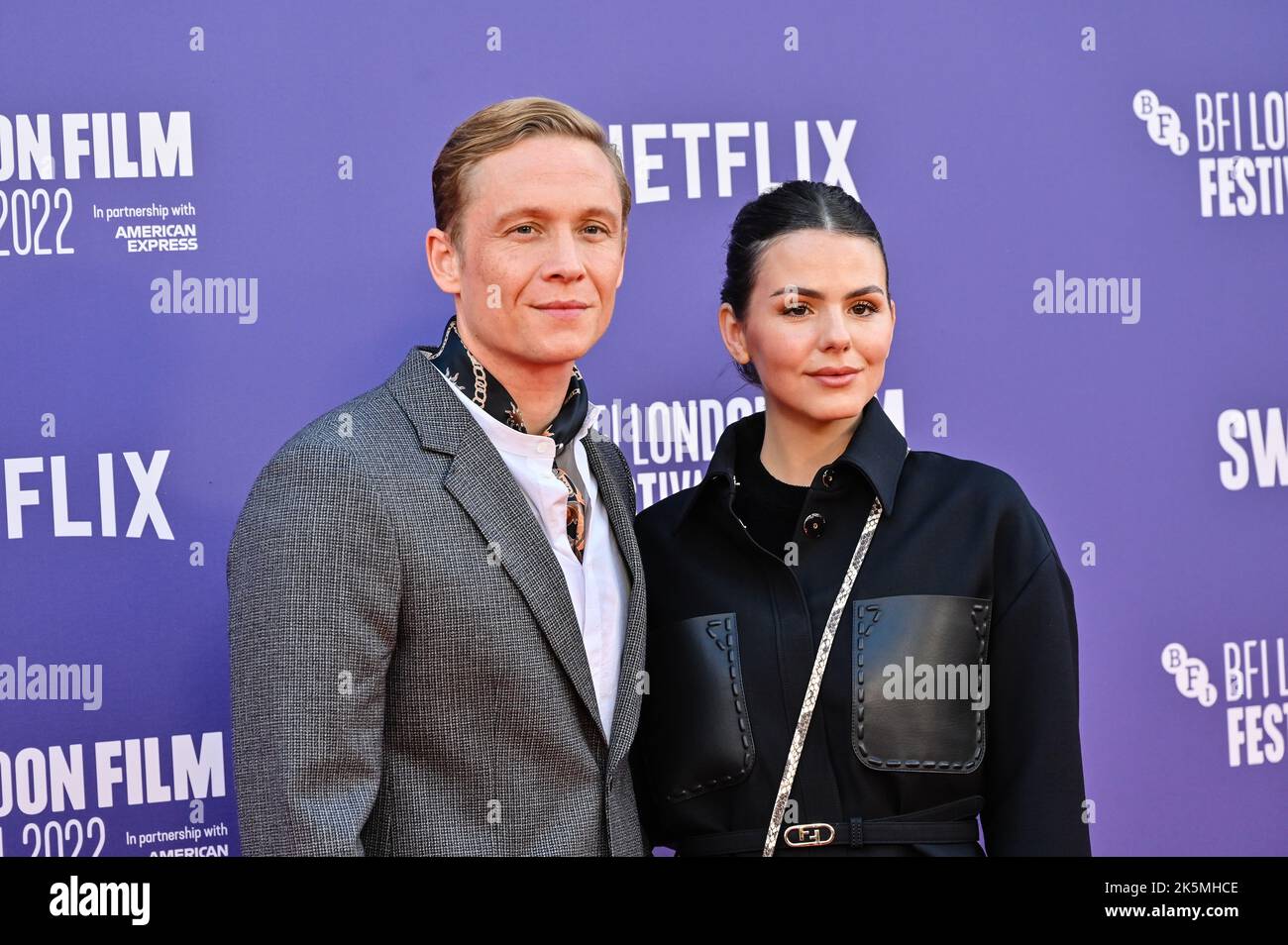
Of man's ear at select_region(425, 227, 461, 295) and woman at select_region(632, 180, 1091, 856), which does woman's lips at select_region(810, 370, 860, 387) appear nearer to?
woman at select_region(632, 180, 1091, 856)

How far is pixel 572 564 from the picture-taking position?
7.55ft

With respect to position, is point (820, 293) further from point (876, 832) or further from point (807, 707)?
point (876, 832)

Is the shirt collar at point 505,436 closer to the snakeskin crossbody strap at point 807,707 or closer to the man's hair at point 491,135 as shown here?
the man's hair at point 491,135

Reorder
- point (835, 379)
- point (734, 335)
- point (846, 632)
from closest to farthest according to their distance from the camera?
point (846, 632) → point (835, 379) → point (734, 335)

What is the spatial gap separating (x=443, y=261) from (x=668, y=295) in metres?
0.91

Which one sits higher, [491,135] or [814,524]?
[491,135]

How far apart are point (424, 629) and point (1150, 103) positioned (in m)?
2.30

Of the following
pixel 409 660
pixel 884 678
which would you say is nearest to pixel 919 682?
pixel 884 678

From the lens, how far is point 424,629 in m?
2.09

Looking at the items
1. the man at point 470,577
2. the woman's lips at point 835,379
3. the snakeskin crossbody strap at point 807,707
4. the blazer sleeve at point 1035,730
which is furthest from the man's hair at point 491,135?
the blazer sleeve at point 1035,730

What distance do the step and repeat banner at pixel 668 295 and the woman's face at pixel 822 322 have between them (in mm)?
834

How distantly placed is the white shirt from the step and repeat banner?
869 millimetres

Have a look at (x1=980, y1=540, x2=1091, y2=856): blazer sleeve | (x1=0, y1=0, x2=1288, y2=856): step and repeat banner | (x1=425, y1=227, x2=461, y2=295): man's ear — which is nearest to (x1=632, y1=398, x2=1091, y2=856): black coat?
(x1=980, y1=540, x2=1091, y2=856): blazer sleeve
